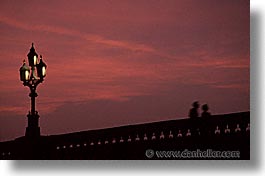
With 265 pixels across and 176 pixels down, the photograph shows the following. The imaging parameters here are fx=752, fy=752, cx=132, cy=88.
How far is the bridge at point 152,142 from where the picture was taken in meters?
3.82

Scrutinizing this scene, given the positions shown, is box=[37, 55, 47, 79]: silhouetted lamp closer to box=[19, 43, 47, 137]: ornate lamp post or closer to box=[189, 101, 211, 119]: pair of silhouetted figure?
box=[19, 43, 47, 137]: ornate lamp post

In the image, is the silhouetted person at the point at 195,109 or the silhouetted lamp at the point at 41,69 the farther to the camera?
the silhouetted lamp at the point at 41,69

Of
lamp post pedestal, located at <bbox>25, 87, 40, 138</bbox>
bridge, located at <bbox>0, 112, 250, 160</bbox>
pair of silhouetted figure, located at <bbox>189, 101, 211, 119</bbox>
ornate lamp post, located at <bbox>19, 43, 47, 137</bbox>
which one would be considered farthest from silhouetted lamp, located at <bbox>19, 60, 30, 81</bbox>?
pair of silhouetted figure, located at <bbox>189, 101, 211, 119</bbox>

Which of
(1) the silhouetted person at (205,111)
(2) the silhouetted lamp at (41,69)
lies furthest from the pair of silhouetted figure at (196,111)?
(2) the silhouetted lamp at (41,69)

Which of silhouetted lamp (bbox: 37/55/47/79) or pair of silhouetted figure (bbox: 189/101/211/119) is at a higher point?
silhouetted lamp (bbox: 37/55/47/79)

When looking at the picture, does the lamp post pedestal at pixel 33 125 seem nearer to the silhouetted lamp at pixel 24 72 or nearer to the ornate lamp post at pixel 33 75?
the ornate lamp post at pixel 33 75

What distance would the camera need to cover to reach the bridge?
382cm

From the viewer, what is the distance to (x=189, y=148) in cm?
386

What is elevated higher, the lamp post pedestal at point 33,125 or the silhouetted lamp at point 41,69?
the silhouetted lamp at point 41,69

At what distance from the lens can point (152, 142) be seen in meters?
3.92

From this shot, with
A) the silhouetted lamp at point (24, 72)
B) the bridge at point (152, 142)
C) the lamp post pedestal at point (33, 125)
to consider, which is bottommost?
the bridge at point (152, 142)

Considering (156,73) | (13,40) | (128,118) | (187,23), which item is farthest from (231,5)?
(13,40)

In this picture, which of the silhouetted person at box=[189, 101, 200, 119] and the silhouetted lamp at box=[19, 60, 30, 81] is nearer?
the silhouetted person at box=[189, 101, 200, 119]

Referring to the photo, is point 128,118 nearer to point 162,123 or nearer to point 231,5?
point 162,123
